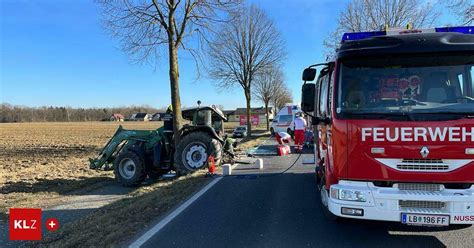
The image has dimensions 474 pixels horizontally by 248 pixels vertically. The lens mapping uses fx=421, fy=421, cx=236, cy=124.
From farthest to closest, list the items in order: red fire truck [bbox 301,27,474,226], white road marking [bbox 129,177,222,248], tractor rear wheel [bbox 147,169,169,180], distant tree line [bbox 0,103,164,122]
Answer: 1. distant tree line [bbox 0,103,164,122]
2. tractor rear wheel [bbox 147,169,169,180]
3. white road marking [bbox 129,177,222,248]
4. red fire truck [bbox 301,27,474,226]

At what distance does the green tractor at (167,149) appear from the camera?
12836 mm

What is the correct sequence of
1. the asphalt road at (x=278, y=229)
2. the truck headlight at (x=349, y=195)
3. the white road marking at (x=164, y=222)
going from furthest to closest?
the white road marking at (x=164, y=222) < the asphalt road at (x=278, y=229) < the truck headlight at (x=349, y=195)

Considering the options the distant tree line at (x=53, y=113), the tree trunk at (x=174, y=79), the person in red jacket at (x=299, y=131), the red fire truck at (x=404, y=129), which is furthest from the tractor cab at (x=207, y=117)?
the distant tree line at (x=53, y=113)

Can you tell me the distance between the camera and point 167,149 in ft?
44.5

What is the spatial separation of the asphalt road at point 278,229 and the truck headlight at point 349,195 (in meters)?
0.69

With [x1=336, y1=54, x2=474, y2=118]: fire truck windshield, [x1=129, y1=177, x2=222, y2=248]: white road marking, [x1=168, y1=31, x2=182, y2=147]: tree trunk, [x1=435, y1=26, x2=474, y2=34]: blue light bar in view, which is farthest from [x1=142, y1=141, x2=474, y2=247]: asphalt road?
[x1=168, y1=31, x2=182, y2=147]: tree trunk

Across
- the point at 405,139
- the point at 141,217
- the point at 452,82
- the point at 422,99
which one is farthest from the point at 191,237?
the point at 452,82

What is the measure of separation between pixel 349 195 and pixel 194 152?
27.4ft

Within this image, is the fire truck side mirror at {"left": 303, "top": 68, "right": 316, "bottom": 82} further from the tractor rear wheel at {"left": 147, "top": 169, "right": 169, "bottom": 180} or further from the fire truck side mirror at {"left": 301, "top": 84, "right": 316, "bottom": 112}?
the tractor rear wheel at {"left": 147, "top": 169, "right": 169, "bottom": 180}

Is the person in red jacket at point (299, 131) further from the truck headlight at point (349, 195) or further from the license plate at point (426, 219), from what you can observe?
the license plate at point (426, 219)

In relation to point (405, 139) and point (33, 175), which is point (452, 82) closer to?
point (405, 139)

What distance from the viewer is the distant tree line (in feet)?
448

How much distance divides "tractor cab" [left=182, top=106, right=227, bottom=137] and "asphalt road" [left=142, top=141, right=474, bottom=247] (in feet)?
16.8

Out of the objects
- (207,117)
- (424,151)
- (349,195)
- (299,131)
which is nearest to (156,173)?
(207,117)
